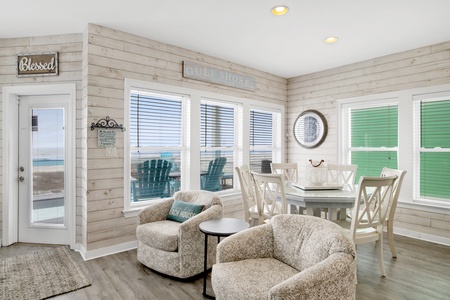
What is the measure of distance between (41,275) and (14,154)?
5.97 ft

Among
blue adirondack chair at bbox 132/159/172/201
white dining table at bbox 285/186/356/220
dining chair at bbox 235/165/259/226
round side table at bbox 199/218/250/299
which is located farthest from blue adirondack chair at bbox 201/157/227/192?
round side table at bbox 199/218/250/299

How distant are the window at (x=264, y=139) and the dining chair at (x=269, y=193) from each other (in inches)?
74.7

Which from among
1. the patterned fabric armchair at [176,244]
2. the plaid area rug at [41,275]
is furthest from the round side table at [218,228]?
the plaid area rug at [41,275]

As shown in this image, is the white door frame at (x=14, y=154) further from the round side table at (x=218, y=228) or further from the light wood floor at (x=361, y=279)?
the round side table at (x=218, y=228)

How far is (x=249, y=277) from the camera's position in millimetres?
1736

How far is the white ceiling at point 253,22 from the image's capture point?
2812 millimetres

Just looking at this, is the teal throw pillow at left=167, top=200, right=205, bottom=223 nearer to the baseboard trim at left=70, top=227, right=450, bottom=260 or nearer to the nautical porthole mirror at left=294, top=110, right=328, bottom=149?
the baseboard trim at left=70, top=227, right=450, bottom=260

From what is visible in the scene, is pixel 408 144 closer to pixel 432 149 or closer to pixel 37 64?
pixel 432 149

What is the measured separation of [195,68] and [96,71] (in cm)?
146

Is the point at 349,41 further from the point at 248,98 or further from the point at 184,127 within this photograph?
the point at 184,127

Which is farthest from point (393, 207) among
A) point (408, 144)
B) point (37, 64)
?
point (37, 64)

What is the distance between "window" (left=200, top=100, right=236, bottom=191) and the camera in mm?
4445

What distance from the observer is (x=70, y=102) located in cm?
354

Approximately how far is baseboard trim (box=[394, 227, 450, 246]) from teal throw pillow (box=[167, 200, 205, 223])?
3.21m
